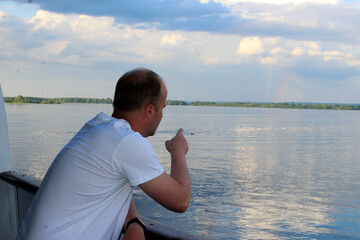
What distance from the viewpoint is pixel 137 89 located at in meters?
1.29

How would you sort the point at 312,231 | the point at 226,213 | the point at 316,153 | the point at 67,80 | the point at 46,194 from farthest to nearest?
1. the point at 67,80
2. the point at 316,153
3. the point at 226,213
4. the point at 312,231
5. the point at 46,194

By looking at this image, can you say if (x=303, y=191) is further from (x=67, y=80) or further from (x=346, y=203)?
(x=67, y=80)

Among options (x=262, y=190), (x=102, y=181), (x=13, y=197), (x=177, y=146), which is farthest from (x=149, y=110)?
(x=262, y=190)

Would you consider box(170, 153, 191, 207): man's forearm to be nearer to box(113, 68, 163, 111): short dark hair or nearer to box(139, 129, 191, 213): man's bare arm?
box(139, 129, 191, 213): man's bare arm

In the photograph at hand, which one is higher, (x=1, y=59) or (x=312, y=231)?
(x=1, y=59)

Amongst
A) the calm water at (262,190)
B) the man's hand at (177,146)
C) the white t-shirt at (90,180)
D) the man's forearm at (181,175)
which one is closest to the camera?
the white t-shirt at (90,180)

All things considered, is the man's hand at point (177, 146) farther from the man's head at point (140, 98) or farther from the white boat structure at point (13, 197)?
the white boat structure at point (13, 197)

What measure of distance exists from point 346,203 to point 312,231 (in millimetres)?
3974

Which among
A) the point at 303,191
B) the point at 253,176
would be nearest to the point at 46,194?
the point at 303,191

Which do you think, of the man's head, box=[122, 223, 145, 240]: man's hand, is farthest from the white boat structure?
the man's head

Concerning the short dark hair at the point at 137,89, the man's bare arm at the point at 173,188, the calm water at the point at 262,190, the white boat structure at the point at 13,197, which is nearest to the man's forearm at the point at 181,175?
the man's bare arm at the point at 173,188

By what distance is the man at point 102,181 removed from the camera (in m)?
1.18

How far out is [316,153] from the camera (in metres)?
32.0

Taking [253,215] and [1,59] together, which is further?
[1,59]
